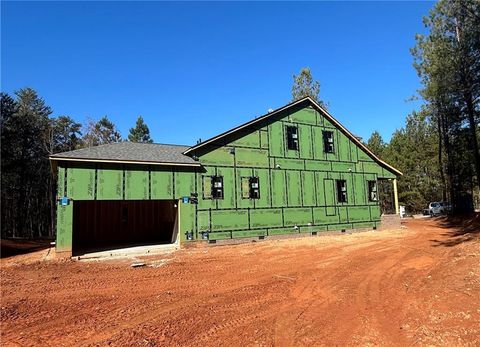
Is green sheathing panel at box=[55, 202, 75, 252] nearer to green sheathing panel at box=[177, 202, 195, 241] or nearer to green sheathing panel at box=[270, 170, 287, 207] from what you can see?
green sheathing panel at box=[177, 202, 195, 241]

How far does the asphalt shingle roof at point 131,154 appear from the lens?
573 inches

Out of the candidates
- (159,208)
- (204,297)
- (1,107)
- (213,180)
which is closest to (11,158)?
(1,107)

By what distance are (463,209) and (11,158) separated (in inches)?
1731

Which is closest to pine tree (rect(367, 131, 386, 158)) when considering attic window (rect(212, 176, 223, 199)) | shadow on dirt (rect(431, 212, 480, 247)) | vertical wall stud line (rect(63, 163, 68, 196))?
shadow on dirt (rect(431, 212, 480, 247))

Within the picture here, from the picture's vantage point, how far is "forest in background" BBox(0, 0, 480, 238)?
25766 millimetres

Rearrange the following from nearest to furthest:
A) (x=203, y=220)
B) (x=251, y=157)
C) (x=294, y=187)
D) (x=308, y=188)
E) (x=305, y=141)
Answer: (x=203, y=220) → (x=251, y=157) → (x=294, y=187) → (x=308, y=188) → (x=305, y=141)

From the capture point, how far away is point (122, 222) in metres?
20.2

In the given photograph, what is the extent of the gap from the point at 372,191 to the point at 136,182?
16561 millimetres

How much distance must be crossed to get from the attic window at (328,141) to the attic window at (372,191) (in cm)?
433

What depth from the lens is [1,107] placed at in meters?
30.4

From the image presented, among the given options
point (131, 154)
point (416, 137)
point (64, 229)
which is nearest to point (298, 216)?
point (131, 154)

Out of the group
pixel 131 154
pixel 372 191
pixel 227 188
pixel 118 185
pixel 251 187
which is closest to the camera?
pixel 118 185

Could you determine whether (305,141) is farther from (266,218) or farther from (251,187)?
(266,218)

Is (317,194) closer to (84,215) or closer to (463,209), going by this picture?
(84,215)
